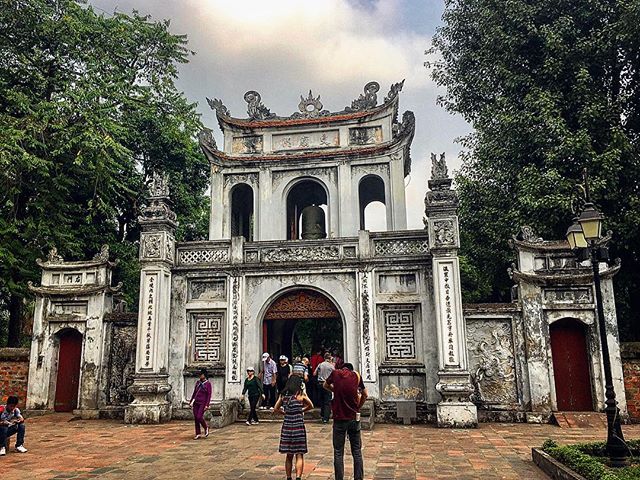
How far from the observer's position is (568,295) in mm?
12734

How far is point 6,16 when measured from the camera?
1645 cm

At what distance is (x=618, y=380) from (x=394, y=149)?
8.46 m

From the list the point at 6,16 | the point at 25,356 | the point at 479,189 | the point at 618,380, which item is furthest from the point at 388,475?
the point at 6,16

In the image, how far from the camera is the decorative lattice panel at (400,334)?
514 inches

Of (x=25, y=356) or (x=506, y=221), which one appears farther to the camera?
(x=506, y=221)

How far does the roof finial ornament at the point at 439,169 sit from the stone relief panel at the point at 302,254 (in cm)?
309

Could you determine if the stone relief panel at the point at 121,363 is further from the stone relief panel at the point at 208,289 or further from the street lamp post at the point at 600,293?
the street lamp post at the point at 600,293

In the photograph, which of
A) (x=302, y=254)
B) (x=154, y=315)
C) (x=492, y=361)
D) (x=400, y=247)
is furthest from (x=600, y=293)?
(x=154, y=315)

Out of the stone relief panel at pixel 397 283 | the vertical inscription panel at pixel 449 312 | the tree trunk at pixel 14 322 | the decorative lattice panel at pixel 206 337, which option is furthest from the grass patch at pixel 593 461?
the tree trunk at pixel 14 322

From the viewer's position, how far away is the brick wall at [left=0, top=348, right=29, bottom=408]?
14.6 m

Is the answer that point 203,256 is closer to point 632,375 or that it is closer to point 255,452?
point 255,452

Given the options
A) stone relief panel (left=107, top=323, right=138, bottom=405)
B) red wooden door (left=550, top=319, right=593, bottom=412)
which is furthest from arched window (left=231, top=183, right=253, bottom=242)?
red wooden door (left=550, top=319, right=593, bottom=412)

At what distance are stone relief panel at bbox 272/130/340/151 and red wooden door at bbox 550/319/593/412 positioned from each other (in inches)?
328

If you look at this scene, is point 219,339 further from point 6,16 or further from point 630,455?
point 6,16
